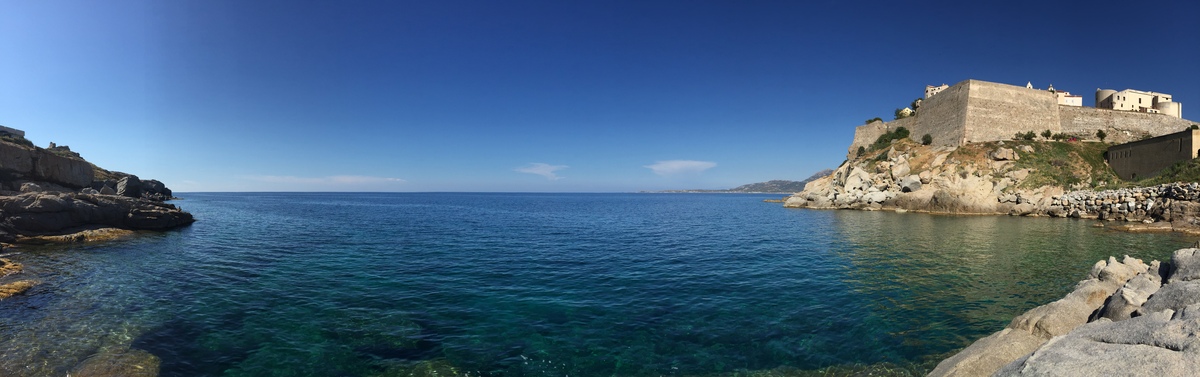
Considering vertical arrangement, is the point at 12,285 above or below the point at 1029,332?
below

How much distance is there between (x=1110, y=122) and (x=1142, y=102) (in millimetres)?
14685

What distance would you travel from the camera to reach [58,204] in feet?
97.0

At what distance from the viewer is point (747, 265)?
71.1 feet

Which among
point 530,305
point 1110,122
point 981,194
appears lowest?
point 530,305

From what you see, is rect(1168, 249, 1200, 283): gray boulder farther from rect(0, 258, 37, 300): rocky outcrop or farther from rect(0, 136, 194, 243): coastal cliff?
rect(0, 136, 194, 243): coastal cliff

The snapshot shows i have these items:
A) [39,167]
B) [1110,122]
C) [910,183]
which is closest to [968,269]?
[910,183]

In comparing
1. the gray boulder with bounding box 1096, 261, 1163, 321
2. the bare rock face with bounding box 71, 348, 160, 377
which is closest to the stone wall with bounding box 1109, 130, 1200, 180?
the gray boulder with bounding box 1096, 261, 1163, 321

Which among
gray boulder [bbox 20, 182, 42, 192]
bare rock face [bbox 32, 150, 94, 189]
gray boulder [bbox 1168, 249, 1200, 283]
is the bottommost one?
gray boulder [bbox 1168, 249, 1200, 283]

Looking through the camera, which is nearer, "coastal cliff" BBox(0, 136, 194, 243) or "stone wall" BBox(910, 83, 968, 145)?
"coastal cliff" BBox(0, 136, 194, 243)

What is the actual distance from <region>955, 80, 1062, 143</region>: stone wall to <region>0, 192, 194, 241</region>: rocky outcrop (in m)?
93.6

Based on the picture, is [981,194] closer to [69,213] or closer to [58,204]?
[69,213]

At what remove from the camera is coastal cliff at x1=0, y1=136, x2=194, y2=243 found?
92.4 ft

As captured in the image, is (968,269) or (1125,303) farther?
(968,269)

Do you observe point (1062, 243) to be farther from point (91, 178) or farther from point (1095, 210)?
point (91, 178)
